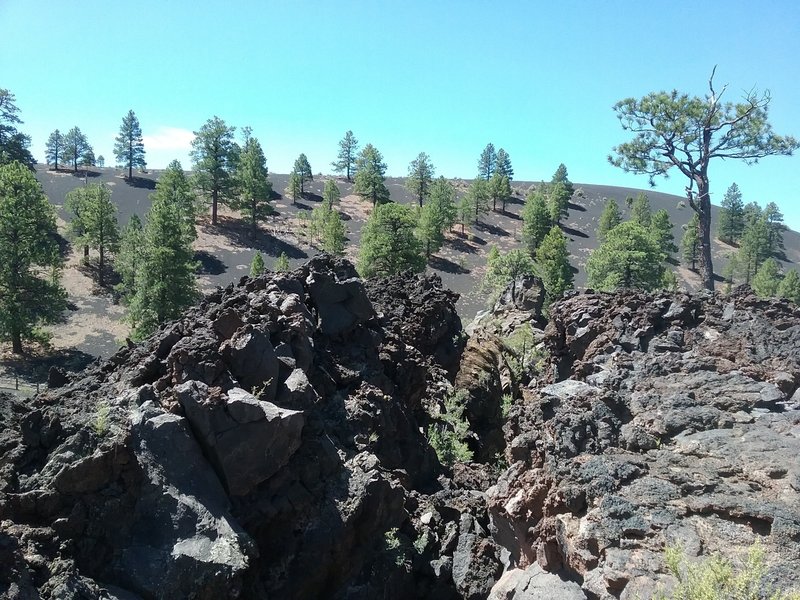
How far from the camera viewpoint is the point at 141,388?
10938 mm

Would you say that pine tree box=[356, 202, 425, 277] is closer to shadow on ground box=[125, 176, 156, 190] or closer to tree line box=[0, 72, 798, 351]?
tree line box=[0, 72, 798, 351]

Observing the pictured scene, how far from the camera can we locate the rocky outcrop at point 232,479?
9164 millimetres

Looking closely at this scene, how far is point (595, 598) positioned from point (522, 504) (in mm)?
3256

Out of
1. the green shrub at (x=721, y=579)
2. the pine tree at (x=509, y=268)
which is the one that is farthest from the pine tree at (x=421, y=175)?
the green shrub at (x=721, y=579)


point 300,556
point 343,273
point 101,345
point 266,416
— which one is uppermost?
point 343,273

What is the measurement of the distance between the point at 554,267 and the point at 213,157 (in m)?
42.3

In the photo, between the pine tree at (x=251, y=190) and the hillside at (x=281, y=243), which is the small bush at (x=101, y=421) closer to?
the hillside at (x=281, y=243)

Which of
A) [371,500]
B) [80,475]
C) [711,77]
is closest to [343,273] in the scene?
[371,500]

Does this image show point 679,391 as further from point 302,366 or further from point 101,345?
point 101,345

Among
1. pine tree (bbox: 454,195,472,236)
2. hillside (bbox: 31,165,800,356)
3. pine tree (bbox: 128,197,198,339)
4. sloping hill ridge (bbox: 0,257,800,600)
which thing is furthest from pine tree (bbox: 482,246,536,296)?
pine tree (bbox: 454,195,472,236)

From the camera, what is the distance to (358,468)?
13320mm

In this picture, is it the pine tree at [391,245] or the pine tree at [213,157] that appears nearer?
the pine tree at [391,245]

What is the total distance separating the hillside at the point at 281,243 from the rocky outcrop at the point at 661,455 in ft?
101

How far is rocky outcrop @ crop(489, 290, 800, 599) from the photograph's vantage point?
9.02 metres
